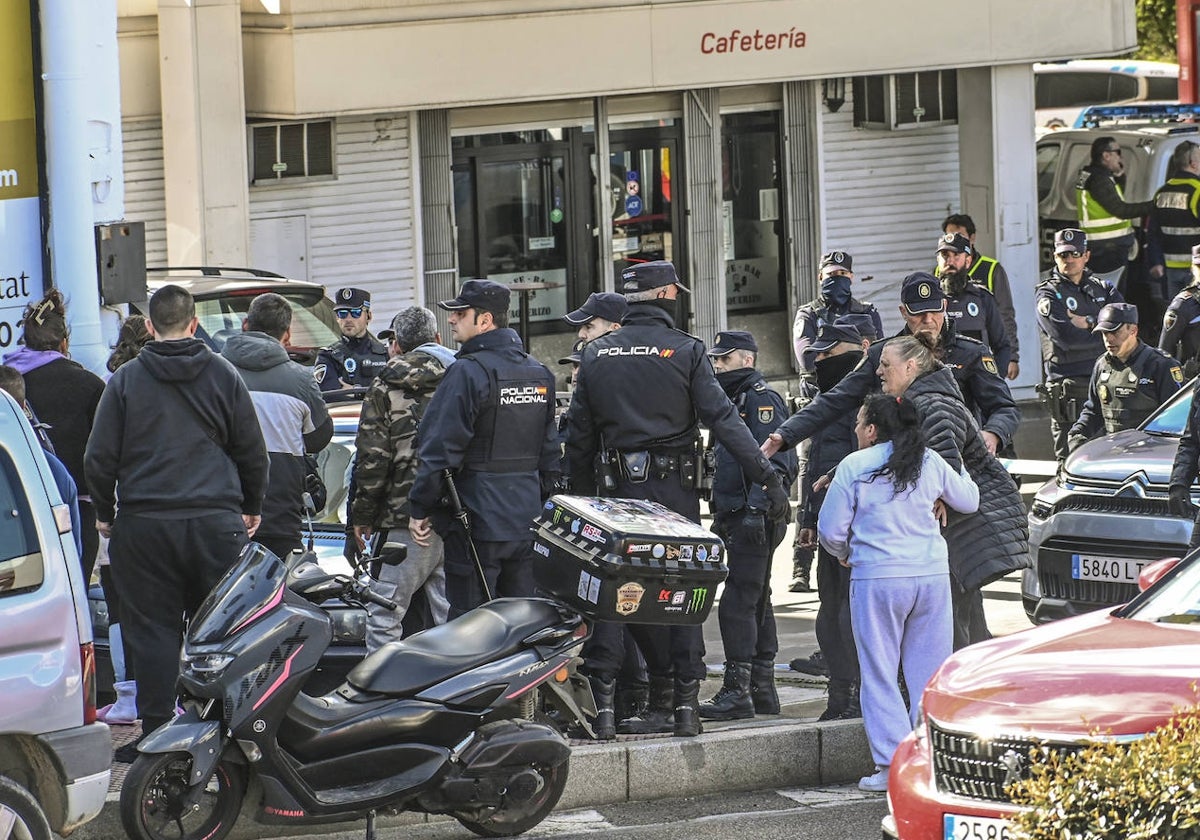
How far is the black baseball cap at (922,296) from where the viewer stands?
992cm

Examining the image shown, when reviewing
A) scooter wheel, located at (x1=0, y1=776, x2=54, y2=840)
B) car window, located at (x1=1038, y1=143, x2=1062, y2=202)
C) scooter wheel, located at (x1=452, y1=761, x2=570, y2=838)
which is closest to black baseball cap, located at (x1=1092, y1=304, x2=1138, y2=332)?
scooter wheel, located at (x1=452, y1=761, x2=570, y2=838)

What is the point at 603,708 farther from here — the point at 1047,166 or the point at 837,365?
the point at 1047,166

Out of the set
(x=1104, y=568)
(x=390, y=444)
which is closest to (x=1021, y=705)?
(x=390, y=444)

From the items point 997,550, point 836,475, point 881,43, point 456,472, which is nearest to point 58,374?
point 456,472

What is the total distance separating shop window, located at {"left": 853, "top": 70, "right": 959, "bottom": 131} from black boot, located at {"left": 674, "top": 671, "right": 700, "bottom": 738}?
11390mm

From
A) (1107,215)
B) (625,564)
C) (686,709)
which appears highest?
(1107,215)

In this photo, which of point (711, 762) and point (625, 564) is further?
point (711, 762)

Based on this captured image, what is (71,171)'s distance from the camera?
1016 centimetres

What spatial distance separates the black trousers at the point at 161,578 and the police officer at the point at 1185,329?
7503 mm

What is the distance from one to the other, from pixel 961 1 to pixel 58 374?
1153 cm

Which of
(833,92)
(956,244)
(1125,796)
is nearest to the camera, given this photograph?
(1125,796)

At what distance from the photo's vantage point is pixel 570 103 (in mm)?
18375

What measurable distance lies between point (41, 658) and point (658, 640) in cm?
303

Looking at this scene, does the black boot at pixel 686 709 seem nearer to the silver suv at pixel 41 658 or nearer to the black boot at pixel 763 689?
the black boot at pixel 763 689
